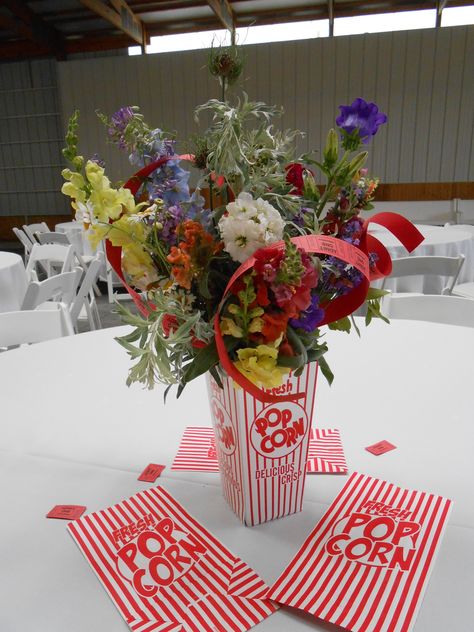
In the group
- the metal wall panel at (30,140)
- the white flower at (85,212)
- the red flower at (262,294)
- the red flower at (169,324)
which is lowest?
the red flower at (169,324)

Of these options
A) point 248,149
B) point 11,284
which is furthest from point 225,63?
point 11,284

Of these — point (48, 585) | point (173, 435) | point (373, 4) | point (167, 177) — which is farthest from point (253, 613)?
point (373, 4)

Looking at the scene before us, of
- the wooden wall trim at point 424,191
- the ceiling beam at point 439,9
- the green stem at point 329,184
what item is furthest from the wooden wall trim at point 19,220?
the green stem at point 329,184

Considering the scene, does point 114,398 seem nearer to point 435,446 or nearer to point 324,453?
point 324,453

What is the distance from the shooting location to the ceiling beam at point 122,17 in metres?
6.88

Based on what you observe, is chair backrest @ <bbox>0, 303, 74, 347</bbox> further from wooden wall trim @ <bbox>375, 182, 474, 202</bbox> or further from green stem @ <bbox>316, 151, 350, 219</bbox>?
wooden wall trim @ <bbox>375, 182, 474, 202</bbox>

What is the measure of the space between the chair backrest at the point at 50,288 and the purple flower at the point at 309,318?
173cm

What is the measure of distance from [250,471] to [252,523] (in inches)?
3.4

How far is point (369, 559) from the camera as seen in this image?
1.95 ft

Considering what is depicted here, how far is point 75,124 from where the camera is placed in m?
0.53

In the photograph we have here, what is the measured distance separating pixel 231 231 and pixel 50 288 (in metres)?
1.89

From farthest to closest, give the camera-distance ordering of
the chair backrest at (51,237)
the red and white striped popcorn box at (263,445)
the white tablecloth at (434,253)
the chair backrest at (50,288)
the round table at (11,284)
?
the chair backrest at (51,237) < the white tablecloth at (434,253) < the round table at (11,284) < the chair backrest at (50,288) < the red and white striped popcorn box at (263,445)

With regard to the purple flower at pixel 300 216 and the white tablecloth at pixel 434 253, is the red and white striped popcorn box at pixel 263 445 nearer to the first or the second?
the purple flower at pixel 300 216

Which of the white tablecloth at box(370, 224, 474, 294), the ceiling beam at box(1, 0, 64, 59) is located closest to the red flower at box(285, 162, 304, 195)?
the white tablecloth at box(370, 224, 474, 294)
